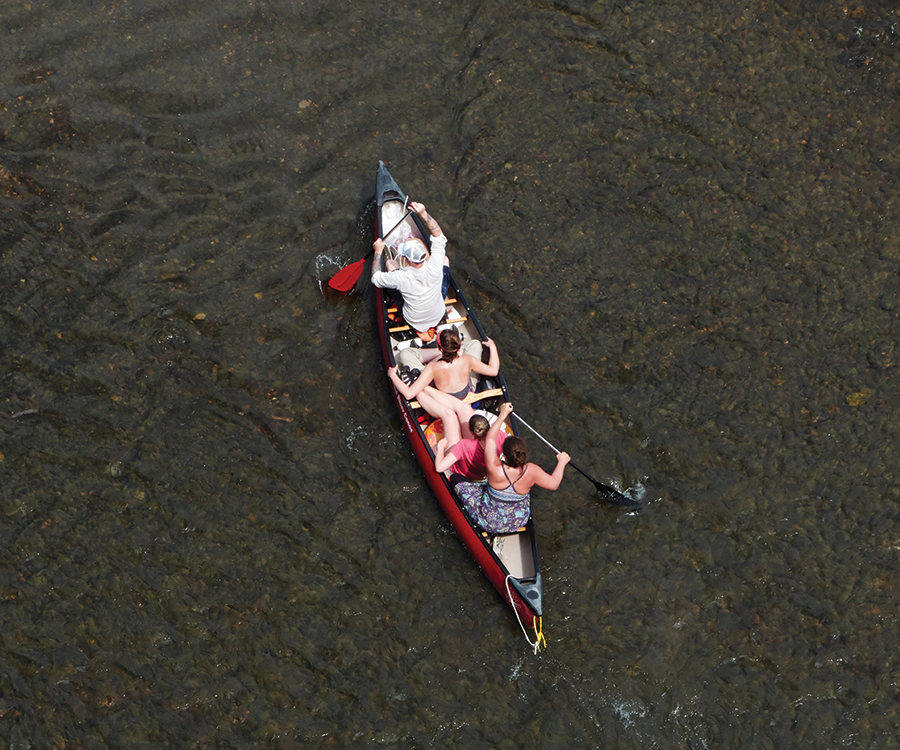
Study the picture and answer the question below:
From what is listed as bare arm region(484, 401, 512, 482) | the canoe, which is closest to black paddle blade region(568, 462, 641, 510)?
the canoe

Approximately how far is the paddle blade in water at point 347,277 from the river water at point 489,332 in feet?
0.74

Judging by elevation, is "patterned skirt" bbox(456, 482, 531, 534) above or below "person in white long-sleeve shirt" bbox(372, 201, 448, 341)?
below

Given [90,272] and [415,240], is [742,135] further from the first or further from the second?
[90,272]

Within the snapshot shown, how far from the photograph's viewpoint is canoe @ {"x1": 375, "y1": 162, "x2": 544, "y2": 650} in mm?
8477

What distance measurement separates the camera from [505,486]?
8.26 metres

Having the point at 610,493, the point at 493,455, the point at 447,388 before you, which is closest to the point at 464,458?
the point at 493,455

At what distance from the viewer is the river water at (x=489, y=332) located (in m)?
8.55

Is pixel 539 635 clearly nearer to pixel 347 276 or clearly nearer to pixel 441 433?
pixel 441 433

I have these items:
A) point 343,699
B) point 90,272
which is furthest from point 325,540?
point 90,272

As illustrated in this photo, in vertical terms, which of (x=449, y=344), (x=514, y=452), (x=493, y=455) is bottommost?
(x=493, y=455)

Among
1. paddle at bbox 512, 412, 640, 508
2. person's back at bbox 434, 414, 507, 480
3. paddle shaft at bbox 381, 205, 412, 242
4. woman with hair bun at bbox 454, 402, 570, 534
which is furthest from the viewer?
paddle shaft at bbox 381, 205, 412, 242

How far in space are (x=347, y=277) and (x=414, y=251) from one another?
3.73 feet

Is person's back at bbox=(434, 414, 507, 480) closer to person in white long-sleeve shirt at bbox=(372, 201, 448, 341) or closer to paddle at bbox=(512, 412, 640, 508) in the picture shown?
paddle at bbox=(512, 412, 640, 508)

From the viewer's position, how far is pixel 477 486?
8.66 metres
